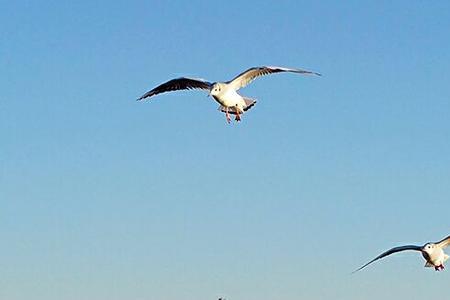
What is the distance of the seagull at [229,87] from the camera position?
1980 inches

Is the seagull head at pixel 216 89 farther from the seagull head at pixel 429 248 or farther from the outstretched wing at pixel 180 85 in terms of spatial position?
the seagull head at pixel 429 248

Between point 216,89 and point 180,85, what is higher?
point 180,85

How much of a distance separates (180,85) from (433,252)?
41.1 ft

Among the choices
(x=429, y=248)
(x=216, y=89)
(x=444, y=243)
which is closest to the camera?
(x=216, y=89)

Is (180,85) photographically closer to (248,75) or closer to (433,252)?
(248,75)

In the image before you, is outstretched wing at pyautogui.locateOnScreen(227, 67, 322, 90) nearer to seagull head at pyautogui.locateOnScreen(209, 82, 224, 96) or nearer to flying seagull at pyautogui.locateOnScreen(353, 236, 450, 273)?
seagull head at pyautogui.locateOnScreen(209, 82, 224, 96)

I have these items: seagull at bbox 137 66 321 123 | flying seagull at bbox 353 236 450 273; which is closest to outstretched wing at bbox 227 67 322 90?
seagull at bbox 137 66 321 123

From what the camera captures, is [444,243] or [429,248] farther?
[444,243]

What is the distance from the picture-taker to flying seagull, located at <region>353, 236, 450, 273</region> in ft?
185

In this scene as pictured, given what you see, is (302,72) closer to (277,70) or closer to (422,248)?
(277,70)

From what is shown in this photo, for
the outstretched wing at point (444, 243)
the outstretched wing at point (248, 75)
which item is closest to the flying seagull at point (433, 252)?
the outstretched wing at point (444, 243)

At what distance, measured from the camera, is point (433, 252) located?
56656 millimetres

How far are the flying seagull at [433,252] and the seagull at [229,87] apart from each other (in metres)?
9.64

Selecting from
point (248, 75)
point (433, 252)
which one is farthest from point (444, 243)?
point (248, 75)
